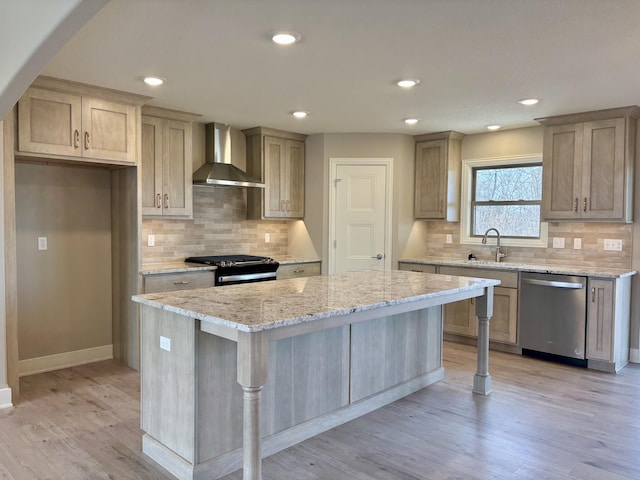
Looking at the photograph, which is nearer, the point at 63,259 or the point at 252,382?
the point at 252,382

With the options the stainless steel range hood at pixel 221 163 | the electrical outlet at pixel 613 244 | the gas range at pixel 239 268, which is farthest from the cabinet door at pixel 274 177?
the electrical outlet at pixel 613 244

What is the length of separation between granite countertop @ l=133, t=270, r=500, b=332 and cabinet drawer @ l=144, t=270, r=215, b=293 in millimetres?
1382

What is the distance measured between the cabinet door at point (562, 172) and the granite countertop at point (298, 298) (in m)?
1.67

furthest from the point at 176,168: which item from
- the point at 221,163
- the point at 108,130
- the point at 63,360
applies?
the point at 63,360

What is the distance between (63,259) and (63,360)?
92cm

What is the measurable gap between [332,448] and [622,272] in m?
3.27

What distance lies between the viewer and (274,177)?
5.67 metres

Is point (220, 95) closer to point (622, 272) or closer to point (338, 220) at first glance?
point (338, 220)

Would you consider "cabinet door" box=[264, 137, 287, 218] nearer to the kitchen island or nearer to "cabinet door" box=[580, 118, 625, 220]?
the kitchen island

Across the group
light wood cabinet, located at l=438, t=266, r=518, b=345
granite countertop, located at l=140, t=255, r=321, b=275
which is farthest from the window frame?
Result: granite countertop, located at l=140, t=255, r=321, b=275

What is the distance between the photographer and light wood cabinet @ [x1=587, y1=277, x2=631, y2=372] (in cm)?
427

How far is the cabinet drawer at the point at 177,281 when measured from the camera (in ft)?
13.9

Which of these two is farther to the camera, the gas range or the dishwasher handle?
the gas range

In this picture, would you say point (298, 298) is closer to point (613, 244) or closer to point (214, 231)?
point (214, 231)
